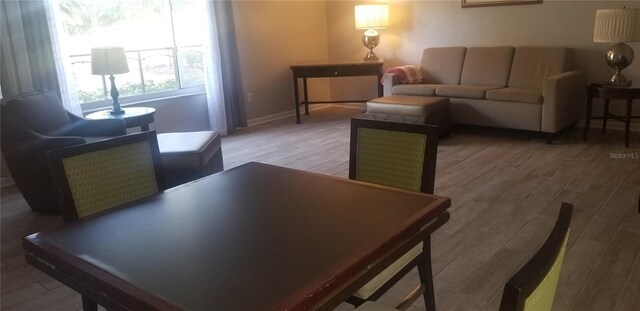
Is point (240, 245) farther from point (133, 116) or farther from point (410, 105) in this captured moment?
point (410, 105)

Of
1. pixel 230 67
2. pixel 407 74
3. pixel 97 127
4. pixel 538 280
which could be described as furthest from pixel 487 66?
pixel 538 280

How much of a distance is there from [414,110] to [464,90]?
2.22 feet

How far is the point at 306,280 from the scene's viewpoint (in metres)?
1.04

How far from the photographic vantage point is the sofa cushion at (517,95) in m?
4.41

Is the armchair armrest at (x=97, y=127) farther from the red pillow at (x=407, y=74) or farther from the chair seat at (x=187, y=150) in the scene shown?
the red pillow at (x=407, y=74)

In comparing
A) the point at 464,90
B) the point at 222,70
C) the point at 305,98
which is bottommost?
the point at 305,98

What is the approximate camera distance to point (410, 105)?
A: 15.1 feet

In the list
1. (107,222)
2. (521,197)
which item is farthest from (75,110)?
(521,197)

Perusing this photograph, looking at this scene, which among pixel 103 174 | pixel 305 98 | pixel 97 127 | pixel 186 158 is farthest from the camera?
pixel 305 98

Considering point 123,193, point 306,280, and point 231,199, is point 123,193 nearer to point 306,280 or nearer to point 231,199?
point 231,199

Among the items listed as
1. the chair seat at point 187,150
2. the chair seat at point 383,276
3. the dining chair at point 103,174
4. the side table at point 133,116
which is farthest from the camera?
the side table at point 133,116

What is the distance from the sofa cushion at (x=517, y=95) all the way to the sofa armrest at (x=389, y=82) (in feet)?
3.42

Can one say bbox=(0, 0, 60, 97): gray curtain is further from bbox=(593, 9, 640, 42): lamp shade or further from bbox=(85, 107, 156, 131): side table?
bbox=(593, 9, 640, 42): lamp shade

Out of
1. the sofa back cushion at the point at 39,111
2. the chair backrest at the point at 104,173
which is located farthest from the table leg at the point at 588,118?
the sofa back cushion at the point at 39,111
